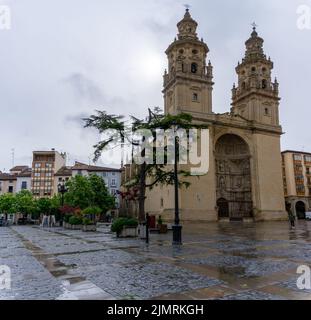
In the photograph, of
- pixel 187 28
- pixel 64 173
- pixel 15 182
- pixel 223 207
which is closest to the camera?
pixel 223 207

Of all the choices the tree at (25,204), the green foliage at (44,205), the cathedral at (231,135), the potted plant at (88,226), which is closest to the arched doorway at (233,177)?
the cathedral at (231,135)

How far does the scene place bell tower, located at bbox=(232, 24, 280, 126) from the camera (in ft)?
165

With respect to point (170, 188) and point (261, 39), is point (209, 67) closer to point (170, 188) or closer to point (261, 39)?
point (261, 39)

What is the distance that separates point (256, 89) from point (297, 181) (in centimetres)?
2982

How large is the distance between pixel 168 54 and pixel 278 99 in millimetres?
19834

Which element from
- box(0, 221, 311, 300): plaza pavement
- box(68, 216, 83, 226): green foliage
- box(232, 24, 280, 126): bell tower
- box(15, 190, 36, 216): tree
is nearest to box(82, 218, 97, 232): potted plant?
box(68, 216, 83, 226): green foliage

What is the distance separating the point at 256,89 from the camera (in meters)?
50.4

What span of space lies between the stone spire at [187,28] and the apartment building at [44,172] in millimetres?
48674

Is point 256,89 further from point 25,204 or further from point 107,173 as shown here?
point 25,204

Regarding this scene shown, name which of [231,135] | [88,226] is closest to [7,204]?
[88,226]

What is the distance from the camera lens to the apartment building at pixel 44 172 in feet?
265

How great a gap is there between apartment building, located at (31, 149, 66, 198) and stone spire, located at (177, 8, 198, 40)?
4867 centimetres

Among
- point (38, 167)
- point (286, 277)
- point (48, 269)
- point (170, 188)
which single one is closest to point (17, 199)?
point (38, 167)

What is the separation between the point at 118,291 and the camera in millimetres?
5703
